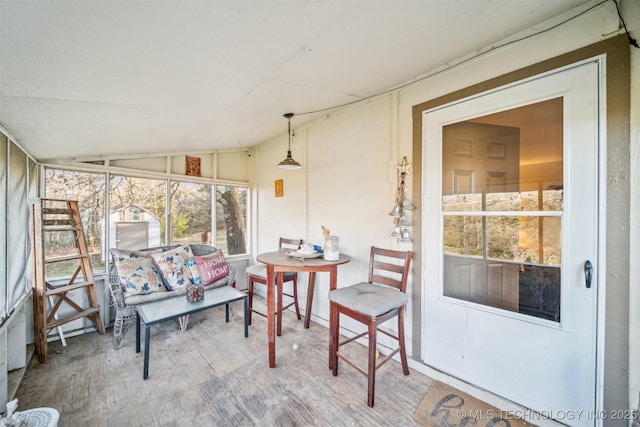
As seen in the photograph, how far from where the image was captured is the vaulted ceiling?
1.10 meters

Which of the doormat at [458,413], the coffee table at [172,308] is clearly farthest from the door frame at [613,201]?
the coffee table at [172,308]

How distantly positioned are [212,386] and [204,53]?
93.1 inches

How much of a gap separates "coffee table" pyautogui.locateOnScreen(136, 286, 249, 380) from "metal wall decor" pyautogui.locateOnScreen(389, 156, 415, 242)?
5.87ft

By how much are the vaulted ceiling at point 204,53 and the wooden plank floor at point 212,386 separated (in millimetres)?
2010

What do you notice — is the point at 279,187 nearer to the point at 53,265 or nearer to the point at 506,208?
the point at 53,265

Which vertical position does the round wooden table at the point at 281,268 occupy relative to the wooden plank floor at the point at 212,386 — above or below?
above

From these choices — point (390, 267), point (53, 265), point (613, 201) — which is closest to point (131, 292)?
point (53, 265)

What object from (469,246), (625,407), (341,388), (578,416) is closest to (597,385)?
(625,407)

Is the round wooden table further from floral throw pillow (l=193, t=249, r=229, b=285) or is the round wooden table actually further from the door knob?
the door knob

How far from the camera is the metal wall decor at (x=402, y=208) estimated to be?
2316mm

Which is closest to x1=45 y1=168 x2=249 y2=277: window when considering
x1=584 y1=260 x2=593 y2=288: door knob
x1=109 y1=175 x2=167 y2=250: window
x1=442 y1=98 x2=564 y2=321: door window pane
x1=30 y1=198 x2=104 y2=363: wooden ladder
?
x1=109 y1=175 x2=167 y2=250: window

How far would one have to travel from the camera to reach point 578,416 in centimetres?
158

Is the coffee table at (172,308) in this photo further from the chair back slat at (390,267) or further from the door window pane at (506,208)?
the door window pane at (506,208)

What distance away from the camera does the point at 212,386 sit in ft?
6.84
